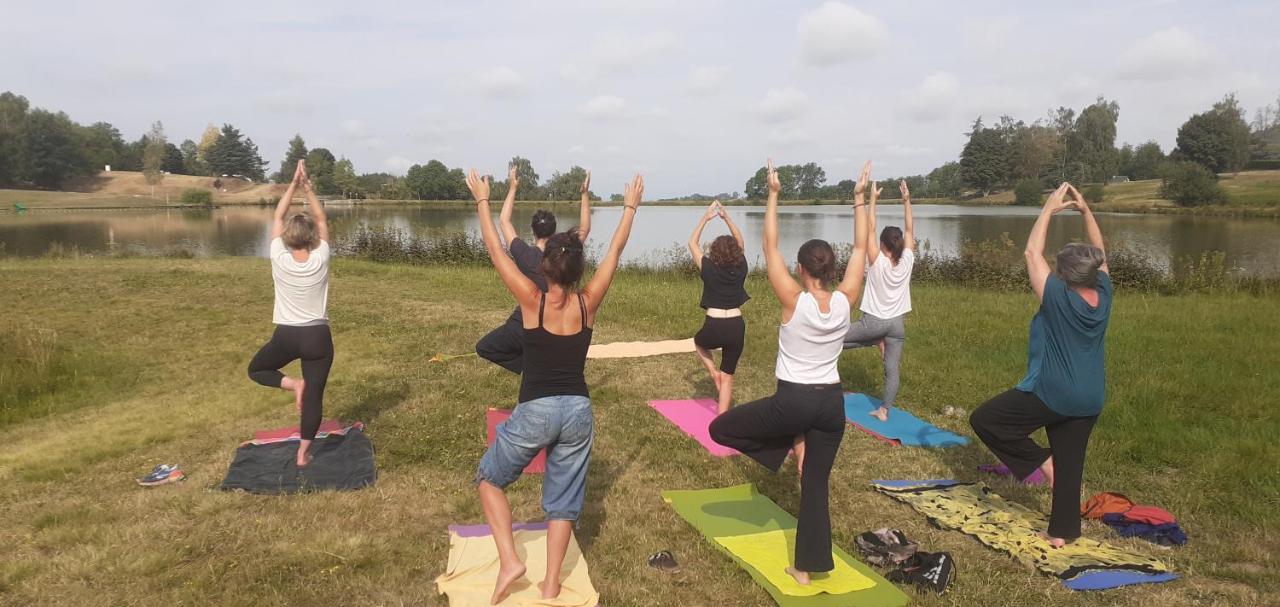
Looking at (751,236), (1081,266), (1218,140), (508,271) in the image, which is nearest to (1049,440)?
(1081,266)

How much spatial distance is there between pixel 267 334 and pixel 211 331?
908mm

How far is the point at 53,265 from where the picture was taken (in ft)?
56.8

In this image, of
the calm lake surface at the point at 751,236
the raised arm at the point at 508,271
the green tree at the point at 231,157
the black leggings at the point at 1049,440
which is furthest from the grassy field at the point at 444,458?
the green tree at the point at 231,157

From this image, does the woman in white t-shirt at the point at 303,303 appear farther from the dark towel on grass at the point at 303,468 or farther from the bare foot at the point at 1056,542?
the bare foot at the point at 1056,542

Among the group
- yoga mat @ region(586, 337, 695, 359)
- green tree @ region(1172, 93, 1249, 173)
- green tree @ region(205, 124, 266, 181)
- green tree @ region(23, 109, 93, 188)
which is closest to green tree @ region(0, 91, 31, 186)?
green tree @ region(23, 109, 93, 188)

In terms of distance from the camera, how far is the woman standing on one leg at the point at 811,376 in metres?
3.89

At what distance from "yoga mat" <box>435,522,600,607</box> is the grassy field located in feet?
0.45

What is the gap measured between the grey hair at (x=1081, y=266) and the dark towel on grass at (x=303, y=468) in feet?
17.0

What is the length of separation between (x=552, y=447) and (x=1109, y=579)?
3468mm

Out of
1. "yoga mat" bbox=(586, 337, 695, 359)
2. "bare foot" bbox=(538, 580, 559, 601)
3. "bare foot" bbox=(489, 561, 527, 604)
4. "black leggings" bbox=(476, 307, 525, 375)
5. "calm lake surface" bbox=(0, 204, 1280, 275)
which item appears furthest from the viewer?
"calm lake surface" bbox=(0, 204, 1280, 275)

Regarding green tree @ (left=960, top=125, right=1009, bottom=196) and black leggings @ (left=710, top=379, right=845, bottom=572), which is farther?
green tree @ (left=960, top=125, right=1009, bottom=196)

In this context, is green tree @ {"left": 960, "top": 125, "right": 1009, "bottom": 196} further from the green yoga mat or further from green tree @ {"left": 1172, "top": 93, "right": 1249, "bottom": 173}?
the green yoga mat

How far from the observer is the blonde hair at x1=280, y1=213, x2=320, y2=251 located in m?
5.50

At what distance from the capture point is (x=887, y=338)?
24.2 ft
